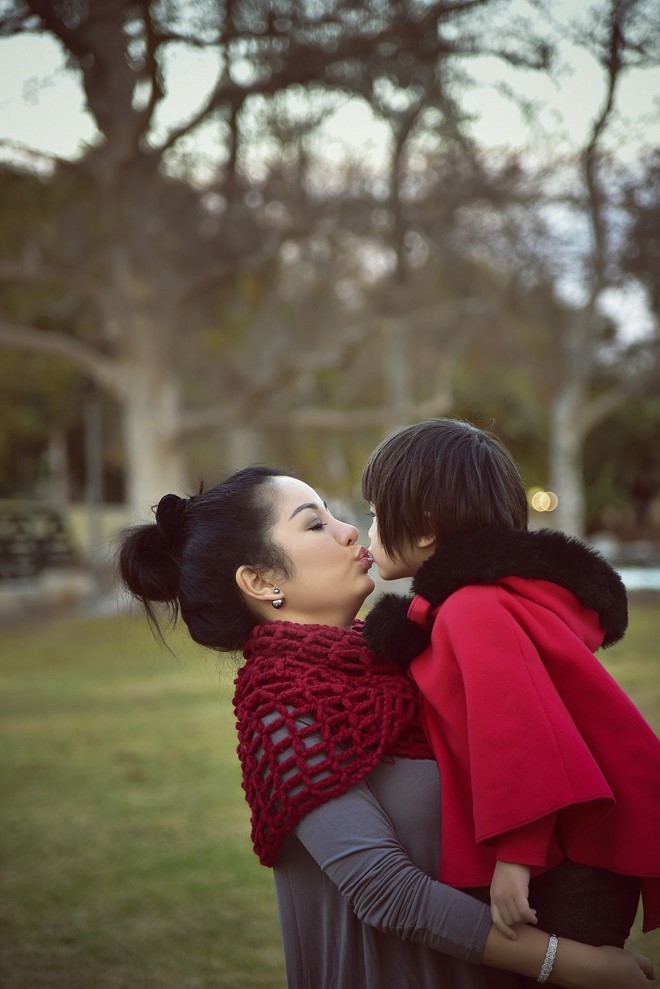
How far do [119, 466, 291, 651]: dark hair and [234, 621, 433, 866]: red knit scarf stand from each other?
0.22m

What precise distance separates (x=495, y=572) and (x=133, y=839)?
449 cm

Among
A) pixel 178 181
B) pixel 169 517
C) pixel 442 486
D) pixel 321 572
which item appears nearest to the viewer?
pixel 442 486

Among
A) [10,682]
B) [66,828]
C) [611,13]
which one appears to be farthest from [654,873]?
[10,682]

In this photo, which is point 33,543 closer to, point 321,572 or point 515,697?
point 321,572

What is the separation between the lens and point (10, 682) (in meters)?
11.3

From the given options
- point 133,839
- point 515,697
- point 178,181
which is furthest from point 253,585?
point 178,181

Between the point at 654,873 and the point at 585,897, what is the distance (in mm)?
121

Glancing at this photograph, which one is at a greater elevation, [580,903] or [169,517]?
[169,517]

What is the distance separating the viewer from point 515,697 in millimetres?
1742

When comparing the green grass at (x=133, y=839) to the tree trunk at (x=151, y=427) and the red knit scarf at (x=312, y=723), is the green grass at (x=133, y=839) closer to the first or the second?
the red knit scarf at (x=312, y=723)

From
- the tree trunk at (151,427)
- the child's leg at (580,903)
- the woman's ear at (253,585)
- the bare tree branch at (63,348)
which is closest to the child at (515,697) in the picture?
the child's leg at (580,903)

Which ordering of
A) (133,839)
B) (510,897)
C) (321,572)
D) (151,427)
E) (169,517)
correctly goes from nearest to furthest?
(510,897)
(321,572)
(169,517)
(133,839)
(151,427)

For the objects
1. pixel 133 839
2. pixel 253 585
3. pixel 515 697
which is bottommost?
pixel 133 839

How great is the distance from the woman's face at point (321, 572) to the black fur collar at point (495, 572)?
0.20 metres
